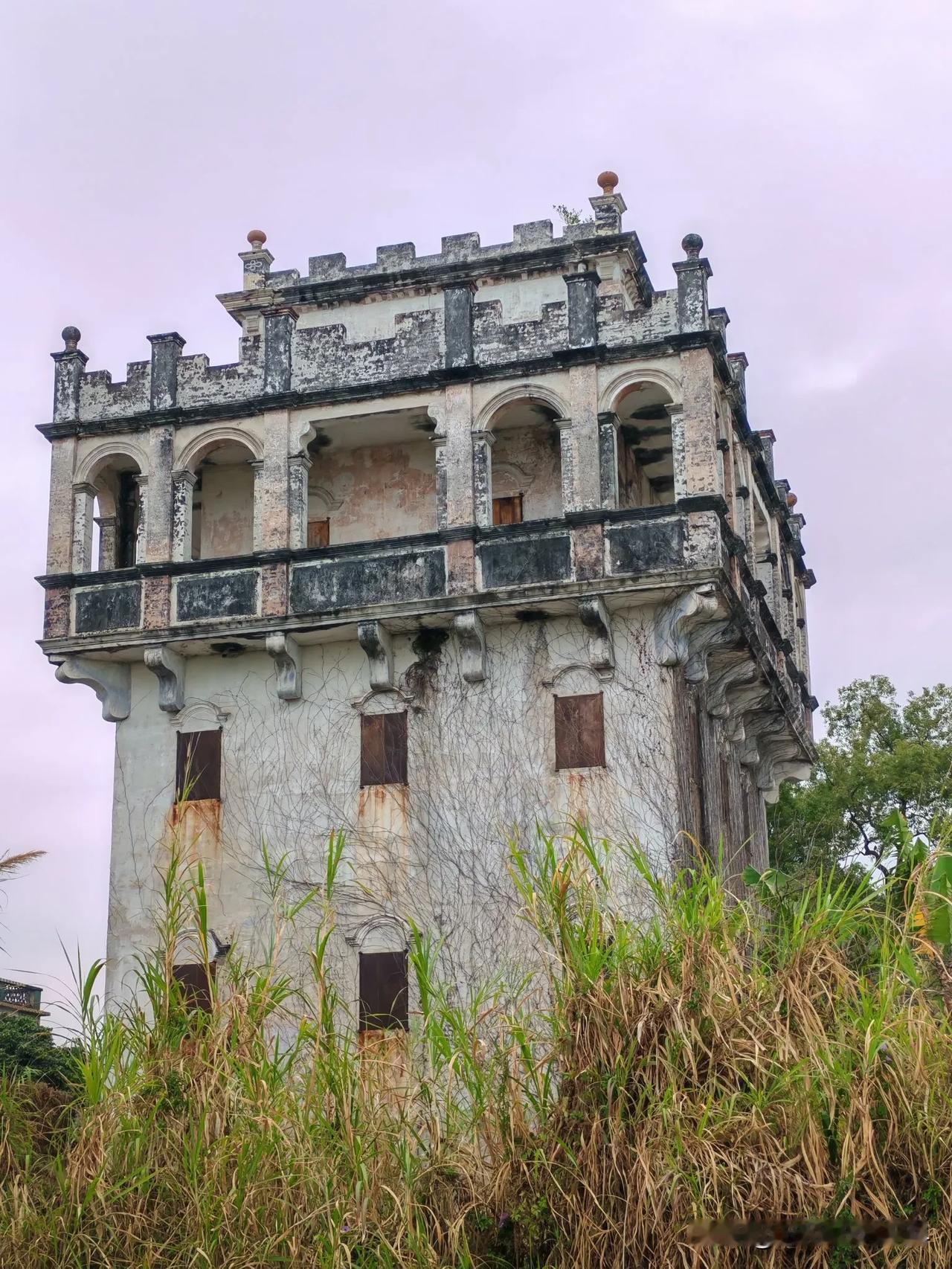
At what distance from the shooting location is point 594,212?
1113 inches

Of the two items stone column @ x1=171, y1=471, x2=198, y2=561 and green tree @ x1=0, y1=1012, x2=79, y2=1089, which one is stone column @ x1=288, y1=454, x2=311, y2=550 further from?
green tree @ x1=0, y1=1012, x2=79, y2=1089

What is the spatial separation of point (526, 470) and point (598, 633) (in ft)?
12.5

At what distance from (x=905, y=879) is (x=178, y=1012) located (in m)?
6.24

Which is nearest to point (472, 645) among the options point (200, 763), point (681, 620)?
point (681, 620)

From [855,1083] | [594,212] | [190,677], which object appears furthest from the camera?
[594,212]

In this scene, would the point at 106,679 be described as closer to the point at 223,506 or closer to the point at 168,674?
the point at 168,674

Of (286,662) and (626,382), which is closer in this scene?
(626,382)

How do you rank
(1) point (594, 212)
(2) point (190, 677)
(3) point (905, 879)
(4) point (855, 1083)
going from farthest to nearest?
(1) point (594, 212), (2) point (190, 677), (3) point (905, 879), (4) point (855, 1083)

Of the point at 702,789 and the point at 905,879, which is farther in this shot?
the point at 702,789

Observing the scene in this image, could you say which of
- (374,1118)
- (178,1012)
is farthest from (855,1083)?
(178,1012)

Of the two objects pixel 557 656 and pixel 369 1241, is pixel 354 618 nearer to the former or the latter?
pixel 557 656

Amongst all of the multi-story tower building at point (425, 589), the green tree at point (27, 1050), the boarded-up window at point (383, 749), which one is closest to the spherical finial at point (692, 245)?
the multi-story tower building at point (425, 589)

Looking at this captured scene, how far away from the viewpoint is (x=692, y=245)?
25312mm

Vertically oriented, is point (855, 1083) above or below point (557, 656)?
below
